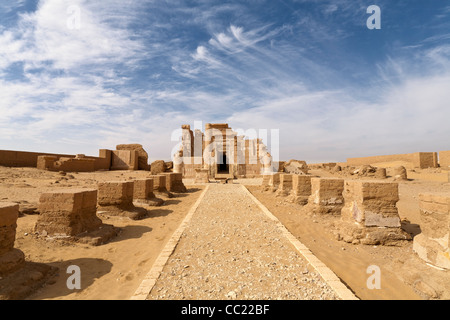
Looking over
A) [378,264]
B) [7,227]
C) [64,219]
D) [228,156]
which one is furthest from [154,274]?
[228,156]

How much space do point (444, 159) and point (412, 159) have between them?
129 inches

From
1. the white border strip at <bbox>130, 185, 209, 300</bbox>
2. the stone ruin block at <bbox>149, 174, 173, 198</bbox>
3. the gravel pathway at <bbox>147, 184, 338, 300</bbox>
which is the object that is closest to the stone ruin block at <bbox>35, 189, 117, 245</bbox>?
the white border strip at <bbox>130, 185, 209, 300</bbox>

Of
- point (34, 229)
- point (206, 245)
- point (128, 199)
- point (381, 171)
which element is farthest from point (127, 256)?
point (381, 171)

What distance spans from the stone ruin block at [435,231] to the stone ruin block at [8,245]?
21.3 feet

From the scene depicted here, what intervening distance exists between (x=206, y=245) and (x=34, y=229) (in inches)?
158

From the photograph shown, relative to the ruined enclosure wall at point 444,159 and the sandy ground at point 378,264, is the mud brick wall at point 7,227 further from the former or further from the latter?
the ruined enclosure wall at point 444,159

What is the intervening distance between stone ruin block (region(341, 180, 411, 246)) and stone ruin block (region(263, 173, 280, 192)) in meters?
7.67

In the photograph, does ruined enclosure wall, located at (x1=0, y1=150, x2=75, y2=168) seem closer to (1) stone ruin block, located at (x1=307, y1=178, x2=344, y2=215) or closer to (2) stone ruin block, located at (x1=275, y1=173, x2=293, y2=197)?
(2) stone ruin block, located at (x1=275, y1=173, x2=293, y2=197)

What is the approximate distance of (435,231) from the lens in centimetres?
368

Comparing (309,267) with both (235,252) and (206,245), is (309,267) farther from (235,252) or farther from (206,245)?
(206,245)

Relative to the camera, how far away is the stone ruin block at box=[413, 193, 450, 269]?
346cm

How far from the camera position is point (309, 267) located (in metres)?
3.62

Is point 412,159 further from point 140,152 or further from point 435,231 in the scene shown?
point 140,152

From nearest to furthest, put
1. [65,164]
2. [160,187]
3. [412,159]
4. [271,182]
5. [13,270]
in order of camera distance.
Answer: [13,270], [160,187], [271,182], [65,164], [412,159]
